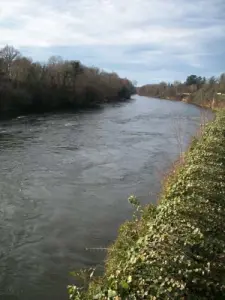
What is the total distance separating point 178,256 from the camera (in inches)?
211

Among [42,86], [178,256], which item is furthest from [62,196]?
[42,86]

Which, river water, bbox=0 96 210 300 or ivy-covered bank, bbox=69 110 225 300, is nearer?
ivy-covered bank, bbox=69 110 225 300

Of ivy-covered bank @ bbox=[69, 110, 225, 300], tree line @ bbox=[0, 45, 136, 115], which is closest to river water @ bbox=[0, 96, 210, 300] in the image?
ivy-covered bank @ bbox=[69, 110, 225, 300]

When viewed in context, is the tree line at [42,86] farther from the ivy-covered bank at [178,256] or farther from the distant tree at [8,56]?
the ivy-covered bank at [178,256]

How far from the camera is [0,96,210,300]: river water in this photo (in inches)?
381

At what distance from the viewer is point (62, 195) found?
15.2 meters

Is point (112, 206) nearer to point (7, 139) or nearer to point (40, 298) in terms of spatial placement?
point (40, 298)

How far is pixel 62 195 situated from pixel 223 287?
1060 cm

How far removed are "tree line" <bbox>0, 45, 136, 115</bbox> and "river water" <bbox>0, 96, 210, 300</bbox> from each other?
21.2 m

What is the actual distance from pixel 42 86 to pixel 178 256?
184 ft

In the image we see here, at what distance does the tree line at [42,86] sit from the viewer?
51250 millimetres

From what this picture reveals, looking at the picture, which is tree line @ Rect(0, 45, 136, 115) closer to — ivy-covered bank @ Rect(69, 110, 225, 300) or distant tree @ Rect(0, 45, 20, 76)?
distant tree @ Rect(0, 45, 20, 76)

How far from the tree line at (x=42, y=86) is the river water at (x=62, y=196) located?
69.4 feet

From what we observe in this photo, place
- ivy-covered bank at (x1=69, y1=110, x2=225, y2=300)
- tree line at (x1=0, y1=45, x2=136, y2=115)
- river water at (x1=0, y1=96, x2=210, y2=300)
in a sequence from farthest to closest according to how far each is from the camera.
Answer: tree line at (x1=0, y1=45, x2=136, y2=115), river water at (x1=0, y1=96, x2=210, y2=300), ivy-covered bank at (x1=69, y1=110, x2=225, y2=300)
